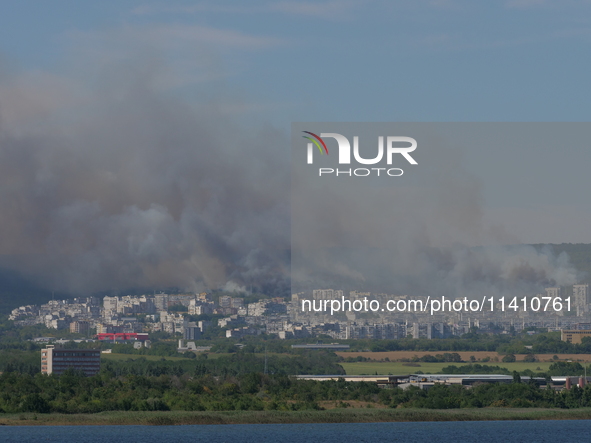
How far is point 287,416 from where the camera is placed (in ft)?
268

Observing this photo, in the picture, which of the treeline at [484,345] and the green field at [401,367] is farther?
the treeline at [484,345]

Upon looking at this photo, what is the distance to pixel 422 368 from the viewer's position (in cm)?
13300

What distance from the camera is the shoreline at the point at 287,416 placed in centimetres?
7725

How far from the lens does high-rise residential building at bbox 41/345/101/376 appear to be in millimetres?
126312

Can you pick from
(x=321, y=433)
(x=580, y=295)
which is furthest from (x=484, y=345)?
(x=321, y=433)

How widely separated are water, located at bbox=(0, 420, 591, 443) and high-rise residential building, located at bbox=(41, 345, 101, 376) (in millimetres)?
50242

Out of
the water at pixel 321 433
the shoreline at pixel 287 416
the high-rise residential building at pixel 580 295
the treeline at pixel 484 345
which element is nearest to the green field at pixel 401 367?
the treeline at pixel 484 345

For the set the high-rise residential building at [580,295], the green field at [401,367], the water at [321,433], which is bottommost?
the water at [321,433]

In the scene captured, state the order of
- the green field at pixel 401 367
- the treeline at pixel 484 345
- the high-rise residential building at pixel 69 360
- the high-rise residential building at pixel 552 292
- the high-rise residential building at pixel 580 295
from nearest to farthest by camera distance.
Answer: the high-rise residential building at pixel 69 360
the green field at pixel 401 367
the treeline at pixel 484 345
the high-rise residential building at pixel 552 292
the high-rise residential building at pixel 580 295

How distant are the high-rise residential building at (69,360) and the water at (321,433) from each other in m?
50.2

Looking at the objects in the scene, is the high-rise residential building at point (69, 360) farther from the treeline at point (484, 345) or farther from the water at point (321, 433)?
the water at point (321, 433)

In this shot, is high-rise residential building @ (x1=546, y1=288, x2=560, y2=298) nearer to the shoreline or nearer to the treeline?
the treeline

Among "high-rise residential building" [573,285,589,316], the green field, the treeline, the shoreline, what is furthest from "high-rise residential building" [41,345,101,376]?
"high-rise residential building" [573,285,589,316]

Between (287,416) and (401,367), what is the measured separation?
5420cm
